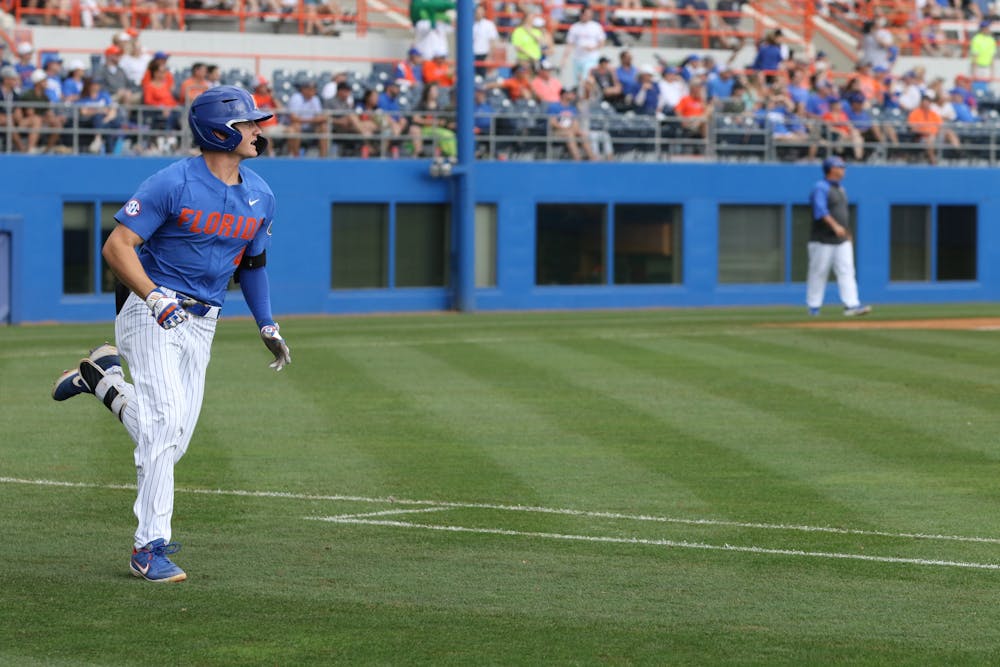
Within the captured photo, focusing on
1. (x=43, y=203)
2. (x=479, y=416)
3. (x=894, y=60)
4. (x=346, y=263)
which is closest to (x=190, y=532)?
(x=479, y=416)

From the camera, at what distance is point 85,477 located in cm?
1091

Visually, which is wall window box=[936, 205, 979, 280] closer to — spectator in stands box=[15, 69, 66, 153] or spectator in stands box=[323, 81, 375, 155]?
spectator in stands box=[323, 81, 375, 155]

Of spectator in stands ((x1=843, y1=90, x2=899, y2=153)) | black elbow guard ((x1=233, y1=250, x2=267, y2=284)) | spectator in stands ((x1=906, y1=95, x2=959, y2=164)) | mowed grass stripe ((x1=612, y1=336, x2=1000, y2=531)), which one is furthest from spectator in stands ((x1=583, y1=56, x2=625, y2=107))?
black elbow guard ((x1=233, y1=250, x2=267, y2=284))

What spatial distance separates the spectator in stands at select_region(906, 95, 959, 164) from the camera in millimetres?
33594

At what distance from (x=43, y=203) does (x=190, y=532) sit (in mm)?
19351

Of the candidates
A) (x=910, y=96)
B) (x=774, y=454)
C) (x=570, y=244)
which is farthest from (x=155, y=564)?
(x=910, y=96)

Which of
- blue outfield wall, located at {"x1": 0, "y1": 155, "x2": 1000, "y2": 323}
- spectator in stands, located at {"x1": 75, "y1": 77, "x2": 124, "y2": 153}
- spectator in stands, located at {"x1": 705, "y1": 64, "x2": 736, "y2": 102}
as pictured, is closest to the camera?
spectator in stands, located at {"x1": 75, "y1": 77, "x2": 124, "y2": 153}

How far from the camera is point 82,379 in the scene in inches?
328

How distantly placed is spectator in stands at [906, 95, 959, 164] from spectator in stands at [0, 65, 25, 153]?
1641 centimetres

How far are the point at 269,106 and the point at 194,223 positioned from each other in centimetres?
2083

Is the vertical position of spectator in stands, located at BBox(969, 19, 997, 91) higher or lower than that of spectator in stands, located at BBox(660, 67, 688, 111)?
higher

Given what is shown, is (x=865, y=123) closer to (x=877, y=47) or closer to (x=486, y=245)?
(x=877, y=47)

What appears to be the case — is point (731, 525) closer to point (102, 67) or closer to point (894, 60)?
point (102, 67)

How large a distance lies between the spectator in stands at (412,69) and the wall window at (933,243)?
9.84 m
